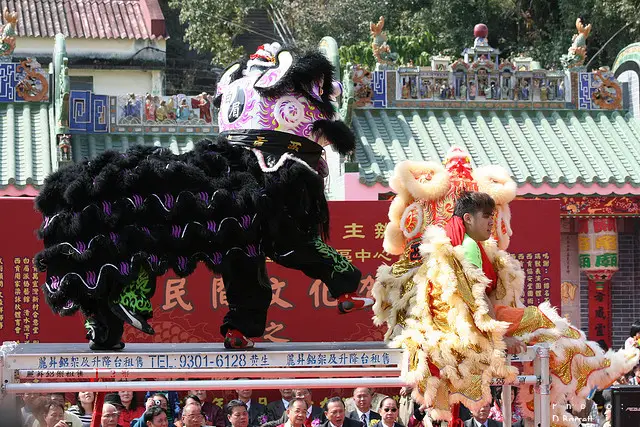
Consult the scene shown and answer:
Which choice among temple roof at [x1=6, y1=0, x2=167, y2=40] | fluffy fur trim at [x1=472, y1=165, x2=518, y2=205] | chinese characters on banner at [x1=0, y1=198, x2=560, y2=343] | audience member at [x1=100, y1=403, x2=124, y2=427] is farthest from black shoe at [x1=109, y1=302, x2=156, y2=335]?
temple roof at [x1=6, y1=0, x2=167, y2=40]

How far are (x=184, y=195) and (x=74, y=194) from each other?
47 cm

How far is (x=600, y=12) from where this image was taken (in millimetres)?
16219

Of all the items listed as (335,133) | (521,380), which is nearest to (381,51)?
(335,133)

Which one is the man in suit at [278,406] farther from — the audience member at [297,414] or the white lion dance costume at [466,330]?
the white lion dance costume at [466,330]

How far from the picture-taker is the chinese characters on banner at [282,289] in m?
8.23

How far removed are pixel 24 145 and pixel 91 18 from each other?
7.03 meters

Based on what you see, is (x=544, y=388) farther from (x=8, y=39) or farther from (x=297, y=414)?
(x=8, y=39)

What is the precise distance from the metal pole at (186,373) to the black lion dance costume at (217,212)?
0.40 metres

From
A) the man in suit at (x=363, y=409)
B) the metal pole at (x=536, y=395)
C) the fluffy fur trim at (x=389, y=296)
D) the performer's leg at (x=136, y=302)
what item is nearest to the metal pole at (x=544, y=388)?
the metal pole at (x=536, y=395)

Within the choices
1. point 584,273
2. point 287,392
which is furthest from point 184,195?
point 584,273

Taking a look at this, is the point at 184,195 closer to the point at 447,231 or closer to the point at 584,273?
the point at 447,231

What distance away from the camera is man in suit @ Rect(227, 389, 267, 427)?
7.84m

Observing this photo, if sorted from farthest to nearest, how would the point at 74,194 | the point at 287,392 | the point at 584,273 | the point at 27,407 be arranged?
1. the point at 584,273
2. the point at 287,392
3. the point at 74,194
4. the point at 27,407

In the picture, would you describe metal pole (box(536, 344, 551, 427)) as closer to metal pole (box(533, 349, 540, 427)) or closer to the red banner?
metal pole (box(533, 349, 540, 427))
